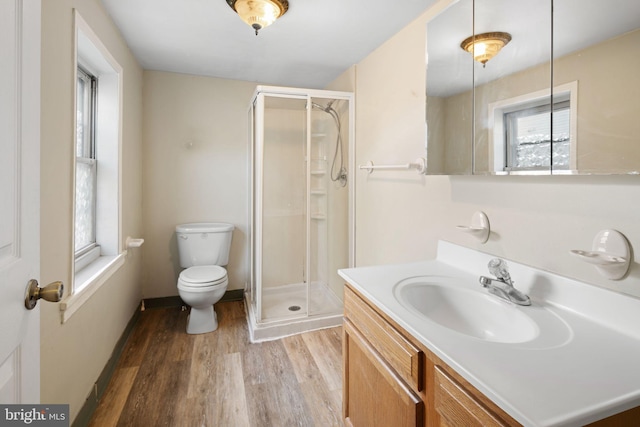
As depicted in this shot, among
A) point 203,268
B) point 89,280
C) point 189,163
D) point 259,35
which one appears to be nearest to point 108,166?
point 89,280

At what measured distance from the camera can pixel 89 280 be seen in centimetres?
170

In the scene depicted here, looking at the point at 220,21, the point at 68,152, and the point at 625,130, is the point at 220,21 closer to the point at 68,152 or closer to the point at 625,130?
the point at 68,152

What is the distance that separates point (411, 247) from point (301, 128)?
1.36m

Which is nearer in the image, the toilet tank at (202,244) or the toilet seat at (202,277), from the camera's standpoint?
the toilet seat at (202,277)

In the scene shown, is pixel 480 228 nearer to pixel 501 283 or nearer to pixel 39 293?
pixel 501 283

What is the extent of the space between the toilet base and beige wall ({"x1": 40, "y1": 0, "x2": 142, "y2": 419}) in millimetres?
642

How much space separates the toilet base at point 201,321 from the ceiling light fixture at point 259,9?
216 cm

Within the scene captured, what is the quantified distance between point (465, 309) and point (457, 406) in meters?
0.54

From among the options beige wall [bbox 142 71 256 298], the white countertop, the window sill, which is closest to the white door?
the window sill

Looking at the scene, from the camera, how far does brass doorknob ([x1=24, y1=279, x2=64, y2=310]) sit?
0.71 m

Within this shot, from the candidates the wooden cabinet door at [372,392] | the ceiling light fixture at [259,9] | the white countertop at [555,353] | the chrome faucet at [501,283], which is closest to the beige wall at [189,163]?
the ceiling light fixture at [259,9]

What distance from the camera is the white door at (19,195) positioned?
2.03 feet

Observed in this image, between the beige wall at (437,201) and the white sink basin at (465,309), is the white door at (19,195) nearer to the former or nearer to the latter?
the white sink basin at (465,309)

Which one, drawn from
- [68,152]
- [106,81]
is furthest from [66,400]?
[106,81]
